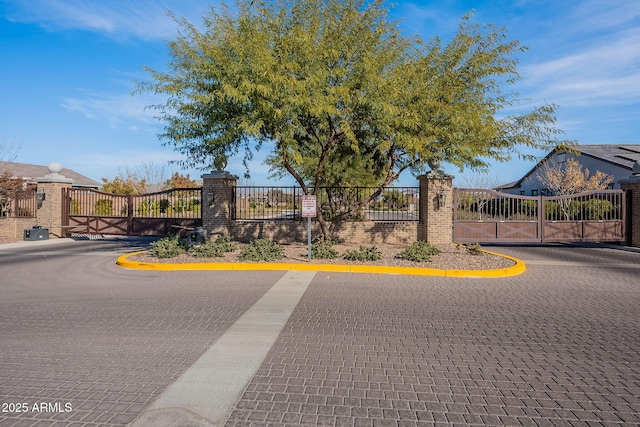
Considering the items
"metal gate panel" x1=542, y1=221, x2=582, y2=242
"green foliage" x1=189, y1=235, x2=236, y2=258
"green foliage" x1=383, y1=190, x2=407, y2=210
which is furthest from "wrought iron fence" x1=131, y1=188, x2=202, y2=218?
"metal gate panel" x1=542, y1=221, x2=582, y2=242

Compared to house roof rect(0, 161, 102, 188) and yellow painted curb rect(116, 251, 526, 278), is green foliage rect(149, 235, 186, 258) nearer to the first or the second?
yellow painted curb rect(116, 251, 526, 278)

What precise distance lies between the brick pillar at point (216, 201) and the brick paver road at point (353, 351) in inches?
231

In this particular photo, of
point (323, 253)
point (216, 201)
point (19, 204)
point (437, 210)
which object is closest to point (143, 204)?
point (19, 204)

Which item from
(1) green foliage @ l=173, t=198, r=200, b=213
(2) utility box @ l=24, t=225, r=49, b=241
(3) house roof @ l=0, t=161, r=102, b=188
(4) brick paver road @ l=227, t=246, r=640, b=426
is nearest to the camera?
(4) brick paver road @ l=227, t=246, r=640, b=426

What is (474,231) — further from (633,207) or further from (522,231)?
(633,207)


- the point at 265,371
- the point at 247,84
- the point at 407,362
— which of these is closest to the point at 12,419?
the point at 265,371

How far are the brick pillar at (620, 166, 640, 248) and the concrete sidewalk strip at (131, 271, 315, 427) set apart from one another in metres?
16.6

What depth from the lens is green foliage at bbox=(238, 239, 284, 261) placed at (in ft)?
36.5

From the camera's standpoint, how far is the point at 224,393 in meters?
3.54

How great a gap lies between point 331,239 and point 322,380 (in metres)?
10.8

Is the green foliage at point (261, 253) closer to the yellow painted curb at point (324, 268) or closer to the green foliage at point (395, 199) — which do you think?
the yellow painted curb at point (324, 268)

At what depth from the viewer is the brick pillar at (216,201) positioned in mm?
14469

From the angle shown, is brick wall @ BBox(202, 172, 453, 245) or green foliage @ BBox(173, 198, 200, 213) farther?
green foliage @ BBox(173, 198, 200, 213)

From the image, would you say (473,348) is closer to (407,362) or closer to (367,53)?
(407,362)
